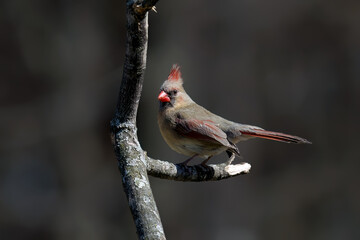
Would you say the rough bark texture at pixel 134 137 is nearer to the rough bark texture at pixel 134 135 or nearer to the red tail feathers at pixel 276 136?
the rough bark texture at pixel 134 135

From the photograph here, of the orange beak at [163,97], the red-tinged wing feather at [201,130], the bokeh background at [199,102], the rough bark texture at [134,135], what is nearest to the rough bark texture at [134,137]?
the rough bark texture at [134,135]

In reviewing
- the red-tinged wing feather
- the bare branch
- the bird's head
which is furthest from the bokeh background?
the bare branch

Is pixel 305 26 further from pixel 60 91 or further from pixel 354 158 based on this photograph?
pixel 60 91

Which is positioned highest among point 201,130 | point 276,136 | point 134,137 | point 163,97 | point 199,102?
point 199,102

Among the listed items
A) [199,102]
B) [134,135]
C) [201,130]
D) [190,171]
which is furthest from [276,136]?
[199,102]

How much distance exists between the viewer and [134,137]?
2096 mm

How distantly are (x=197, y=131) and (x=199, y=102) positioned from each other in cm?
249

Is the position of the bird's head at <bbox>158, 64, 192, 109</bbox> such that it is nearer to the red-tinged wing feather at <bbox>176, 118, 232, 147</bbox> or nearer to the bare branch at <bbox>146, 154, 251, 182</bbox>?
the red-tinged wing feather at <bbox>176, 118, 232, 147</bbox>

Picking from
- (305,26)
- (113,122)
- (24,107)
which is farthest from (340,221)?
(113,122)

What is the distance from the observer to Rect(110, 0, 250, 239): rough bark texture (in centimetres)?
175

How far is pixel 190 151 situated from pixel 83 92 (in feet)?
9.78

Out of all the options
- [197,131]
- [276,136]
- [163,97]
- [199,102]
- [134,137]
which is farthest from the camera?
[199,102]

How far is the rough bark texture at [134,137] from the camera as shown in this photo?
1755mm

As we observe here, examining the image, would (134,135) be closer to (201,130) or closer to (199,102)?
(201,130)
